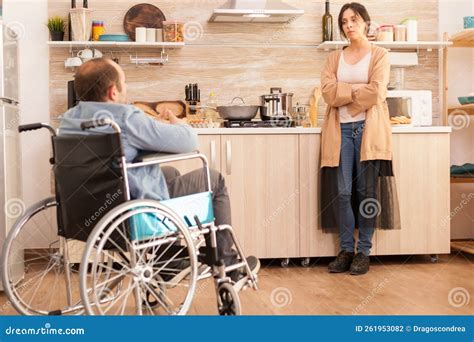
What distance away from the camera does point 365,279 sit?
12.7ft

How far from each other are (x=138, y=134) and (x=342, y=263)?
6.47 ft

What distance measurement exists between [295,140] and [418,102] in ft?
2.68

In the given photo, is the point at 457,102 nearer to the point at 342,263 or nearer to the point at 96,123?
the point at 342,263

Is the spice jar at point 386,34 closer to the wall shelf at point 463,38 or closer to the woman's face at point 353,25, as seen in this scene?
the wall shelf at point 463,38

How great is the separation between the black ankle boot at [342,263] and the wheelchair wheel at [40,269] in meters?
1.35

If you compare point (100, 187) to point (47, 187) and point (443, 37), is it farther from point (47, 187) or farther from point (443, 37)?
point (443, 37)

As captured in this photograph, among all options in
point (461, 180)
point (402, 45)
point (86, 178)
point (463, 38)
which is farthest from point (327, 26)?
point (86, 178)

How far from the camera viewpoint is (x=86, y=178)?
2.39 meters

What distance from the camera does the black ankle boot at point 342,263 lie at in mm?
4101

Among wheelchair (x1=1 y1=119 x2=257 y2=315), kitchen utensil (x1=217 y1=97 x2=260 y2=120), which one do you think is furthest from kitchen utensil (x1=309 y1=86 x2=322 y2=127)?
wheelchair (x1=1 y1=119 x2=257 y2=315)

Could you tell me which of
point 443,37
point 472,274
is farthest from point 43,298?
point 443,37

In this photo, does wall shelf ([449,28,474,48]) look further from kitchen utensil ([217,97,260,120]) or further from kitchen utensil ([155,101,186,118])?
kitchen utensil ([155,101,186,118])

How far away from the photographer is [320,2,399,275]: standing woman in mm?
4043

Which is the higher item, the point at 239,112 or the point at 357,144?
the point at 239,112
